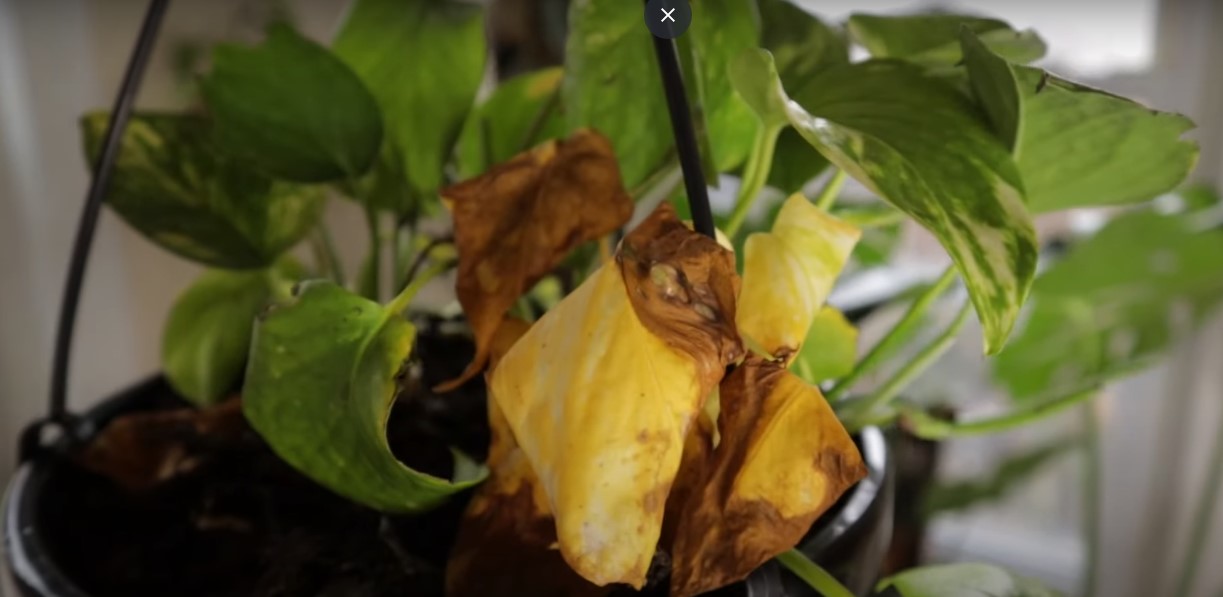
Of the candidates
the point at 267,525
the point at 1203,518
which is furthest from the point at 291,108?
the point at 1203,518

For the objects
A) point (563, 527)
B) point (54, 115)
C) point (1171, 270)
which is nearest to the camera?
point (563, 527)

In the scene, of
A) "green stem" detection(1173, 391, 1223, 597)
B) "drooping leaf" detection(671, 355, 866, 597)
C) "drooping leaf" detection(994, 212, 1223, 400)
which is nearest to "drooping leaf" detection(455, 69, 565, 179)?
"drooping leaf" detection(671, 355, 866, 597)

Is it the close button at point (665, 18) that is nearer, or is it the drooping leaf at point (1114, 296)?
the close button at point (665, 18)

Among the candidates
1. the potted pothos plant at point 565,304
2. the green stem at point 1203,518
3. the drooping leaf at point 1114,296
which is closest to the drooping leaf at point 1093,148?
the potted pothos plant at point 565,304

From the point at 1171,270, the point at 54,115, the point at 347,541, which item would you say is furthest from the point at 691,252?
the point at 54,115

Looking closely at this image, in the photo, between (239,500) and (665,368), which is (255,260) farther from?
(665,368)

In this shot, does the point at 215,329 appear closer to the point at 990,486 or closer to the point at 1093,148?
the point at 1093,148

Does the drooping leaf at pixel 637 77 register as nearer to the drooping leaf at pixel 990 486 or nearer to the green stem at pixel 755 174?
the green stem at pixel 755 174
